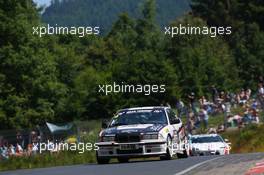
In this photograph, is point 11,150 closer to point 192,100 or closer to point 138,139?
point 138,139

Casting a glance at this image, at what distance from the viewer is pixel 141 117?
878 inches

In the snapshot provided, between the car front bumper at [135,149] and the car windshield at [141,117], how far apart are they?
3.68 feet

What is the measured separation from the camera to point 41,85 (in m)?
54.3

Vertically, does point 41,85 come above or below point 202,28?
below

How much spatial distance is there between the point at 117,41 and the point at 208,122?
37.5 m

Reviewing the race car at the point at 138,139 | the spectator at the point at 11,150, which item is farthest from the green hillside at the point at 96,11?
the race car at the point at 138,139

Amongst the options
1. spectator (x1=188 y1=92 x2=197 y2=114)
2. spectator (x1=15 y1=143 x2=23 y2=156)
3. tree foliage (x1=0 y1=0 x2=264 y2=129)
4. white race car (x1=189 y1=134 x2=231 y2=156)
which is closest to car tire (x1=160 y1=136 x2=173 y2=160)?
white race car (x1=189 y1=134 x2=231 y2=156)

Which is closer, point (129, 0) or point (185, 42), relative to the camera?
point (185, 42)

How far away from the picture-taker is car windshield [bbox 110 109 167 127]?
2216cm

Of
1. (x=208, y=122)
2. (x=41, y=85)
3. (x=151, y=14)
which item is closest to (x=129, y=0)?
(x=151, y=14)

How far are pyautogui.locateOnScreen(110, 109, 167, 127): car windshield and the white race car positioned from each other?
353 inches

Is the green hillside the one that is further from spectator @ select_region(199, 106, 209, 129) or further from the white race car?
the white race car

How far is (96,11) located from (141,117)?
493 feet

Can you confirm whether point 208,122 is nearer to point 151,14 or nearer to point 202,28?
point 202,28
